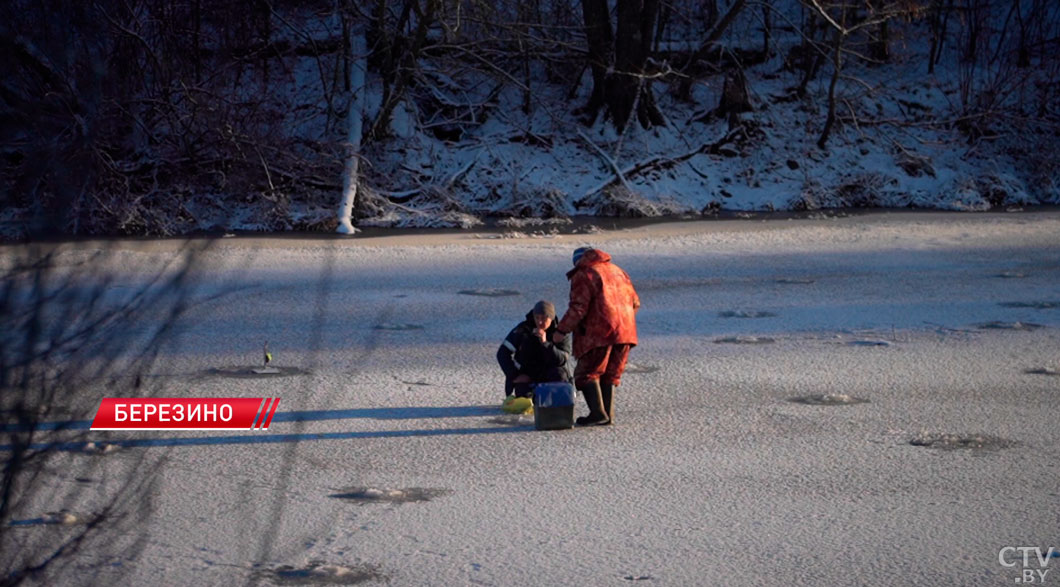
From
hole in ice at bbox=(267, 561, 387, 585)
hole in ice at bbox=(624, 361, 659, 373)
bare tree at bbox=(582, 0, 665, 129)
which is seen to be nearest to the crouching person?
hole in ice at bbox=(624, 361, 659, 373)

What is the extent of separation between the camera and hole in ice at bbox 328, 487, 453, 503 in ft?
16.0

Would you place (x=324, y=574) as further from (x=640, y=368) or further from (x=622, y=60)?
(x=622, y=60)

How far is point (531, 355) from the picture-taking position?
648 centimetres

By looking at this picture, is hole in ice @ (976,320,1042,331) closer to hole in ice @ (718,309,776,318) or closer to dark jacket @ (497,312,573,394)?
hole in ice @ (718,309,776,318)

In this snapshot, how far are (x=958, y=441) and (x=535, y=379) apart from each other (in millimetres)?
2279

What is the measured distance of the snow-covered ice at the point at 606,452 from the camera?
4145 mm

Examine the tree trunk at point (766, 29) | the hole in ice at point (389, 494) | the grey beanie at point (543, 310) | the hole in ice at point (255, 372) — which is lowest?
the hole in ice at point (255, 372)

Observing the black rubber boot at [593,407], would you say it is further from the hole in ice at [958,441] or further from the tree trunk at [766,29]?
the tree trunk at [766,29]

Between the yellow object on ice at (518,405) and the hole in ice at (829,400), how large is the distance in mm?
1552

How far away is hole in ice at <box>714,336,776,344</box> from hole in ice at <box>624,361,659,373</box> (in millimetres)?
972

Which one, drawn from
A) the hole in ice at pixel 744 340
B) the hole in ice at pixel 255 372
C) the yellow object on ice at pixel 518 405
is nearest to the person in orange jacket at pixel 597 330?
the yellow object on ice at pixel 518 405

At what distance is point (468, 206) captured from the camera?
17625mm

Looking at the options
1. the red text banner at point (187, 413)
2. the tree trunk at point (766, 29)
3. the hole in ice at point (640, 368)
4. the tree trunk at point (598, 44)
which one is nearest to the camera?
the red text banner at point (187, 413)

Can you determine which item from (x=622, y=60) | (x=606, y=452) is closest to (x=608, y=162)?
(x=622, y=60)
